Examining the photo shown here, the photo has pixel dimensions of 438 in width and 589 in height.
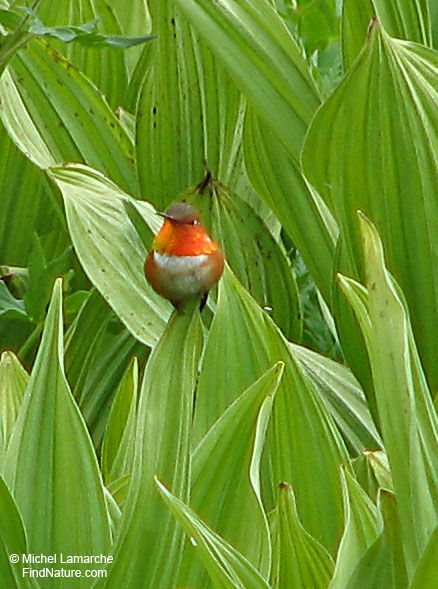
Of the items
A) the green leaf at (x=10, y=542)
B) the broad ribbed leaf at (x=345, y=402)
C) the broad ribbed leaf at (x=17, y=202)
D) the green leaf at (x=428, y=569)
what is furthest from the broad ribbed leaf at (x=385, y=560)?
the broad ribbed leaf at (x=17, y=202)

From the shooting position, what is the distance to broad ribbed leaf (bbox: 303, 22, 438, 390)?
6.45ft

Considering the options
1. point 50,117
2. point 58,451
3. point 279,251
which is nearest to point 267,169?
point 279,251

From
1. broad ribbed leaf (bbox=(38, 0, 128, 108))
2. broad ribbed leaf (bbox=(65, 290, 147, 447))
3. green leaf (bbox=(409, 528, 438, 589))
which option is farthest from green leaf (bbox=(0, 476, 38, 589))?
broad ribbed leaf (bbox=(38, 0, 128, 108))

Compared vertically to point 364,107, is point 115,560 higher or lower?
lower

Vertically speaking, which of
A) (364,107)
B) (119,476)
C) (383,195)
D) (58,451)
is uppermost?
(364,107)

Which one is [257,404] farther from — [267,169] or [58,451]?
[267,169]

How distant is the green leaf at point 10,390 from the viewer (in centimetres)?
185

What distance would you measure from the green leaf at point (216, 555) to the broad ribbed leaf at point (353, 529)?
9 centimetres

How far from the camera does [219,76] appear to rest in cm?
265

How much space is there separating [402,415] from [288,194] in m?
1.17

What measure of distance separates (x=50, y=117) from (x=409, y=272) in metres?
0.95

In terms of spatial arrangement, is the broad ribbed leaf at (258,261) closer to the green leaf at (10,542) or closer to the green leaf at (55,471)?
the green leaf at (55,471)

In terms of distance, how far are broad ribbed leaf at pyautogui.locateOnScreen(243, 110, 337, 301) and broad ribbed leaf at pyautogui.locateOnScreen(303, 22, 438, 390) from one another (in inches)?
10.2

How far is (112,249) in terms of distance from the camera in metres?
2.25
